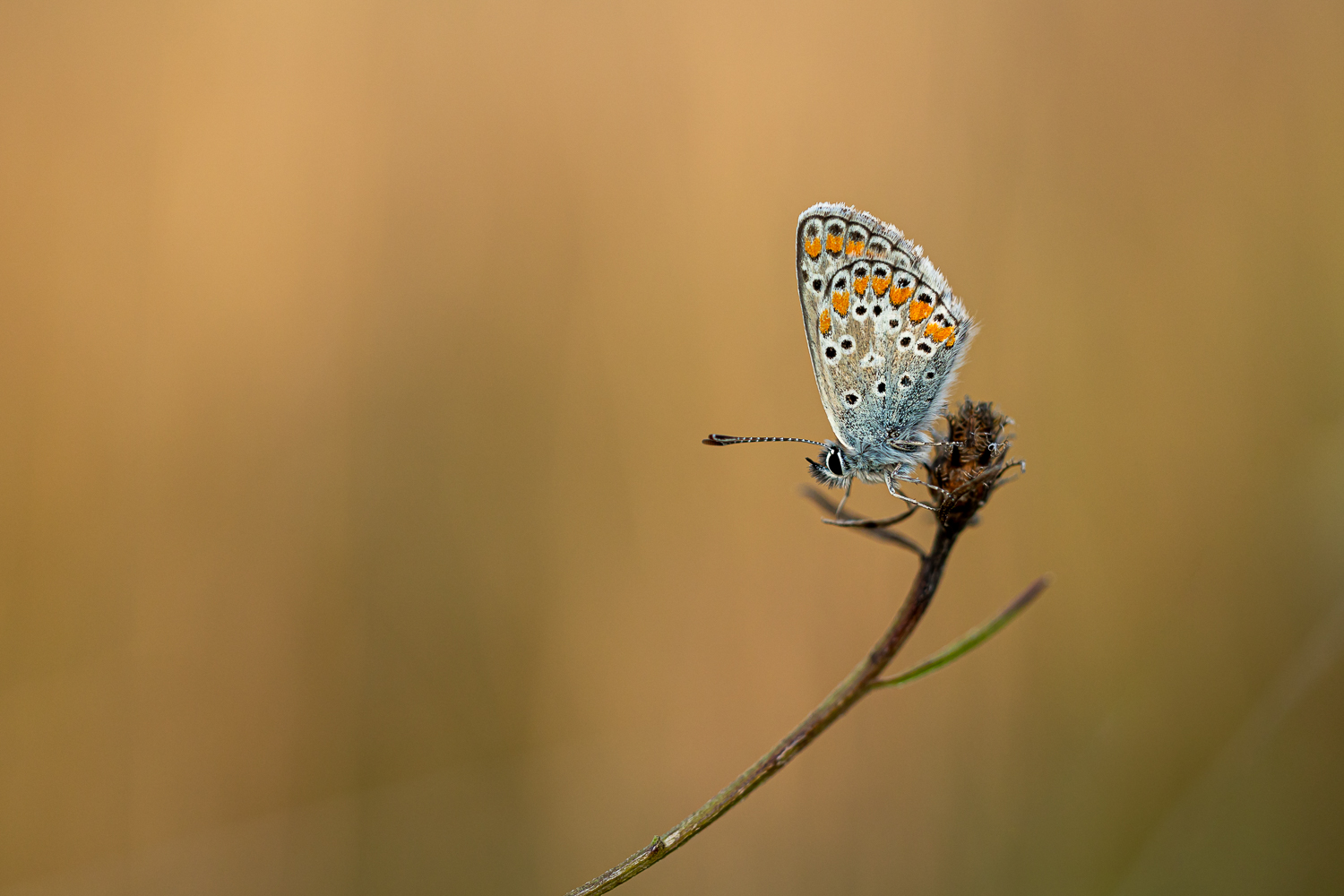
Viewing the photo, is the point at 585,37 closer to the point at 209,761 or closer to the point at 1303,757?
the point at 209,761

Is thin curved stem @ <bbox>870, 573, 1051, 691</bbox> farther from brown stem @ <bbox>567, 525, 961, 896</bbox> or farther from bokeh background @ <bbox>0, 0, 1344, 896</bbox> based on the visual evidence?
bokeh background @ <bbox>0, 0, 1344, 896</bbox>

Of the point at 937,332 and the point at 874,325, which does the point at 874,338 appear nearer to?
the point at 874,325

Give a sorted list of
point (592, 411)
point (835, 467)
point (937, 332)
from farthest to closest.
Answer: point (592, 411)
point (835, 467)
point (937, 332)

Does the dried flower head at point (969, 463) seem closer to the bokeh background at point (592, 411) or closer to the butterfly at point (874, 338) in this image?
the butterfly at point (874, 338)

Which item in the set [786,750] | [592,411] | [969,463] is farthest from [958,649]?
[592,411]

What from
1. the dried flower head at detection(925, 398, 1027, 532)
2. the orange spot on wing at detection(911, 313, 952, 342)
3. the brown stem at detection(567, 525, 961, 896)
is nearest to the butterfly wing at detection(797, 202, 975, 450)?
the orange spot on wing at detection(911, 313, 952, 342)

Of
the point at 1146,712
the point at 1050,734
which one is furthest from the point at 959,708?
the point at 1146,712
